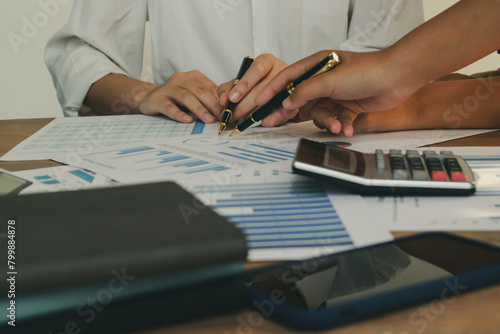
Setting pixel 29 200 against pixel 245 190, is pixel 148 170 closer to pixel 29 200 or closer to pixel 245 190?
pixel 245 190

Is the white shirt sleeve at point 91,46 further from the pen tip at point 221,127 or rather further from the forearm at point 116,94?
the pen tip at point 221,127

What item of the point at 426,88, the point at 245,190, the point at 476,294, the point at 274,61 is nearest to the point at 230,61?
the point at 274,61

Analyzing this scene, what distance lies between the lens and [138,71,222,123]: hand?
2.90 feet

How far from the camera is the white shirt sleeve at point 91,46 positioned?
1.10 m

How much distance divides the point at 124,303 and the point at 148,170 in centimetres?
33

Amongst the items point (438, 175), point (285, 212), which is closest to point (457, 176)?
point (438, 175)

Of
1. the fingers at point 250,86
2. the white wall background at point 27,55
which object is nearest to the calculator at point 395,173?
the fingers at point 250,86

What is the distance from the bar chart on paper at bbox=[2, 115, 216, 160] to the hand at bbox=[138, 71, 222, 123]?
15 mm

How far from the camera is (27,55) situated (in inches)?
84.3

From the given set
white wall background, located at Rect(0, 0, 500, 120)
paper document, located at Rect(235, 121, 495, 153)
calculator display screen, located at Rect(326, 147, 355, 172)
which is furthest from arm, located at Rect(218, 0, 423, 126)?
white wall background, located at Rect(0, 0, 500, 120)

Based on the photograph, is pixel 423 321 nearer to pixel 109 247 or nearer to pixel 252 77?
pixel 109 247

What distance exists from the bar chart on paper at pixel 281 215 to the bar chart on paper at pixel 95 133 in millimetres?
285

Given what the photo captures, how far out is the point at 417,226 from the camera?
1.27ft

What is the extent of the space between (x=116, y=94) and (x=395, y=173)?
704mm
